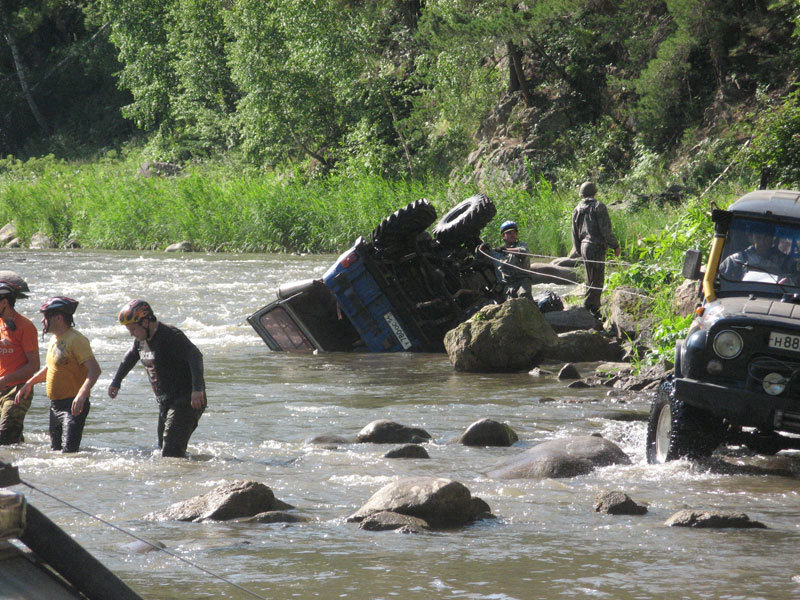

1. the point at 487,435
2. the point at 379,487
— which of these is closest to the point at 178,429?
the point at 379,487

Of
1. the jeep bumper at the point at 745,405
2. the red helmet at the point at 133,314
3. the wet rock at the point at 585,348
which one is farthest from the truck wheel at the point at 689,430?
the wet rock at the point at 585,348

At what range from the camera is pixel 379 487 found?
8.16 m

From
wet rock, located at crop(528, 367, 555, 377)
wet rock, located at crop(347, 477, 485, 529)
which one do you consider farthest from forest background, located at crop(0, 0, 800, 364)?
wet rock, located at crop(347, 477, 485, 529)

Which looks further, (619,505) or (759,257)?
(759,257)

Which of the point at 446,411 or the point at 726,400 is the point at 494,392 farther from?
the point at 726,400

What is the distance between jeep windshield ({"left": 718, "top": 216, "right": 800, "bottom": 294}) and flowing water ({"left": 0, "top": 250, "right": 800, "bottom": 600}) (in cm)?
146

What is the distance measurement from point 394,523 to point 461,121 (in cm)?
3323

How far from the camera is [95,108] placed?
7262 centimetres

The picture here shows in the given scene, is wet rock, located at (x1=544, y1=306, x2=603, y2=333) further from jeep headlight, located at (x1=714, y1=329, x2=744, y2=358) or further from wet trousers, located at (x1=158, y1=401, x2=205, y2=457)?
jeep headlight, located at (x1=714, y1=329, x2=744, y2=358)

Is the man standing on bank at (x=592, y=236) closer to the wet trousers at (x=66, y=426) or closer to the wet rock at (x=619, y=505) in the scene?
the wet trousers at (x=66, y=426)

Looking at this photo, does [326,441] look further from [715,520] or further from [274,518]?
[715,520]

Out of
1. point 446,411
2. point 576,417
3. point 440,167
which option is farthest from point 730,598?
point 440,167

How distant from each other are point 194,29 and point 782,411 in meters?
52.3

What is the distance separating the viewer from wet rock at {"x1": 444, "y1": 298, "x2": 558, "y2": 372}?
47.7 feet
